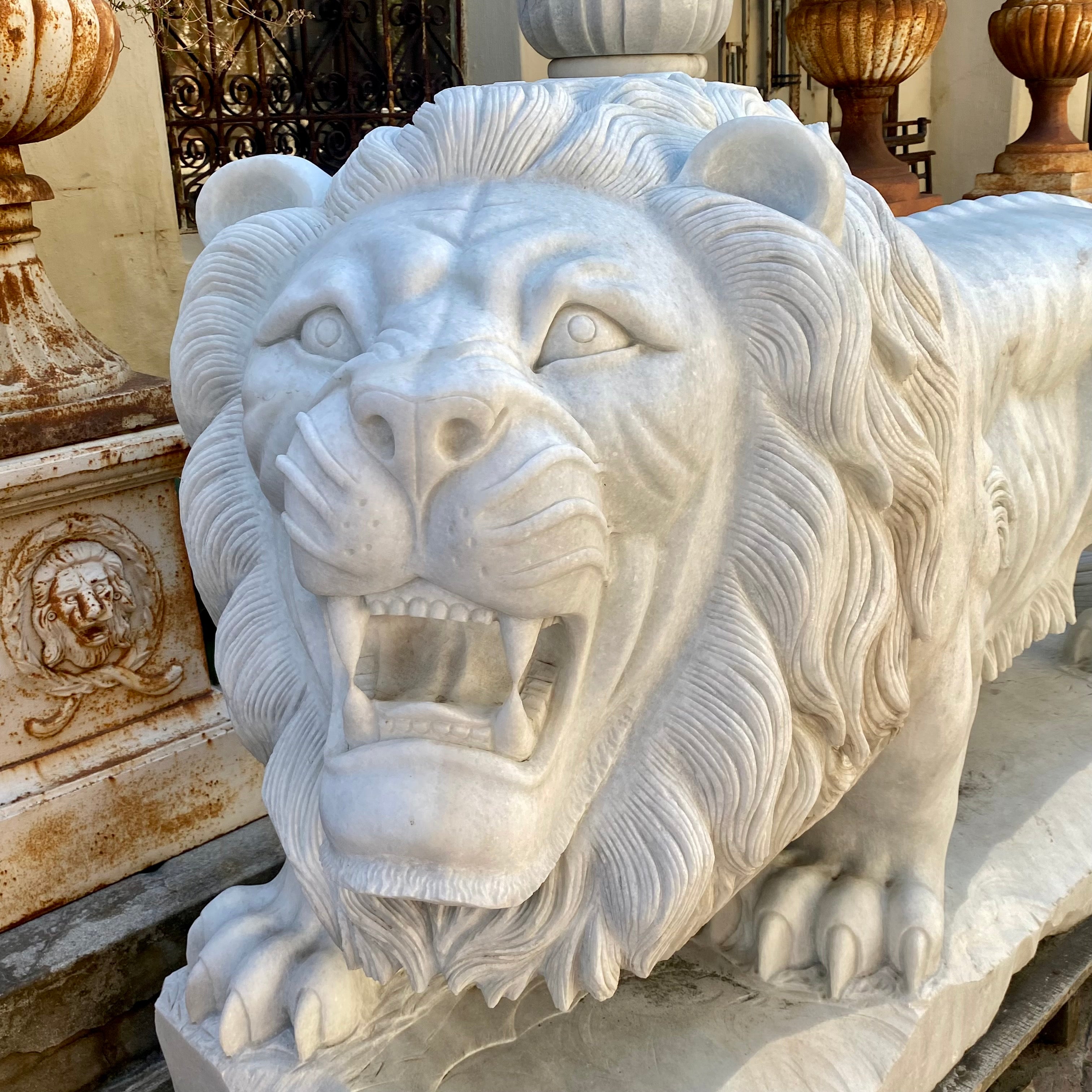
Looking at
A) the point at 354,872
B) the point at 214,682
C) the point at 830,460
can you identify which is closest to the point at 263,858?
the point at 214,682

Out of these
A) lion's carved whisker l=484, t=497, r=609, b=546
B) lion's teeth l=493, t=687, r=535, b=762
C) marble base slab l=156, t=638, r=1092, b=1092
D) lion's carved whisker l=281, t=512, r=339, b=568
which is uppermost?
lion's carved whisker l=484, t=497, r=609, b=546

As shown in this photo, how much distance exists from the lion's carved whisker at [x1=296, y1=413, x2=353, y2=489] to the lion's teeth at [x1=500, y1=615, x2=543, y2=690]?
167 mm

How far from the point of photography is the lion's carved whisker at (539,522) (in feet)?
2.96

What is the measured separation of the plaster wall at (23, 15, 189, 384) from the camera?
11.2 feet

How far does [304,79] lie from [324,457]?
4.36m

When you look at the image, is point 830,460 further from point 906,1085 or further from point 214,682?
point 214,682

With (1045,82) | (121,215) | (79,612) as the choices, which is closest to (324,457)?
(79,612)

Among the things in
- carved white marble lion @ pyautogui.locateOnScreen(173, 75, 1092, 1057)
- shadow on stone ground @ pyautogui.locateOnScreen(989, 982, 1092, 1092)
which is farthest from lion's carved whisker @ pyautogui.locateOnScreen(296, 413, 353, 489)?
shadow on stone ground @ pyautogui.locateOnScreen(989, 982, 1092, 1092)

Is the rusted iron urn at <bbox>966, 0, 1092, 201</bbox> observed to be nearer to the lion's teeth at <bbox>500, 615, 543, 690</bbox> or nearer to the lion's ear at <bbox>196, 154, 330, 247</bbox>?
the lion's ear at <bbox>196, 154, 330, 247</bbox>

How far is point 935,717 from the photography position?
131 cm

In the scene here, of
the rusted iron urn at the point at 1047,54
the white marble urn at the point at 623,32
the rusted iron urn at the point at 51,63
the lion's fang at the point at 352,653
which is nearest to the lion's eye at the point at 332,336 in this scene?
the lion's fang at the point at 352,653

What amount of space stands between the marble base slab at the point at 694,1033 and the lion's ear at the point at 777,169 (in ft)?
2.89

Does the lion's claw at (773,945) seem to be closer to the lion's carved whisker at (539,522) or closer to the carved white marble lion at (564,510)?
Result: the carved white marble lion at (564,510)

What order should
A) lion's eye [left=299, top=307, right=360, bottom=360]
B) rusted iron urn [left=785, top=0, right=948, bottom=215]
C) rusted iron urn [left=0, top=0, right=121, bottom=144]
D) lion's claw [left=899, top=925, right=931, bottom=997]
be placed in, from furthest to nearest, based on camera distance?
rusted iron urn [left=785, top=0, right=948, bottom=215]
rusted iron urn [left=0, top=0, right=121, bottom=144]
lion's claw [left=899, top=925, right=931, bottom=997]
lion's eye [left=299, top=307, right=360, bottom=360]
